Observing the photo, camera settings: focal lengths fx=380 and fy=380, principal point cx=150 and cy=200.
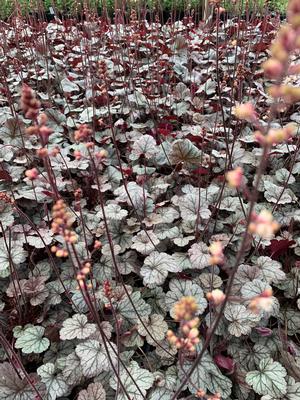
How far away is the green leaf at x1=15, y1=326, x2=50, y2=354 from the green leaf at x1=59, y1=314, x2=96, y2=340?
13cm

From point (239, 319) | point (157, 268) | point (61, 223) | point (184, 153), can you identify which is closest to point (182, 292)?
point (157, 268)

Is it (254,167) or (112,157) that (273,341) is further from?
(112,157)

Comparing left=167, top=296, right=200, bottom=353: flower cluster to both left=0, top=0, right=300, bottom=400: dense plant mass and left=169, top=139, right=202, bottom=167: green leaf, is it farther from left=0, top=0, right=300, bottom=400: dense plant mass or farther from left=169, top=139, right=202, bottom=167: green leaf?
left=169, top=139, right=202, bottom=167: green leaf

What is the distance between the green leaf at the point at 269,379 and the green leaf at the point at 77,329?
75cm

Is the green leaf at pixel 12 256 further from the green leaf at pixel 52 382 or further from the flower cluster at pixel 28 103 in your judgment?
the flower cluster at pixel 28 103

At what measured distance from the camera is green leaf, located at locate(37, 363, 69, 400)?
1.70m

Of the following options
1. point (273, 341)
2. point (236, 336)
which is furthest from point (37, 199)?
point (273, 341)

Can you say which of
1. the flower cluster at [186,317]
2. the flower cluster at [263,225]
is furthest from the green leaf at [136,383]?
the flower cluster at [263,225]

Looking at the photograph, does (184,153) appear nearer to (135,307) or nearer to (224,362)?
(135,307)

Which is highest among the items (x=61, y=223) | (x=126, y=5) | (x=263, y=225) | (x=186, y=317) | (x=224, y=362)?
(x=263, y=225)

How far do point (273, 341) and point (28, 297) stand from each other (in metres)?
1.33

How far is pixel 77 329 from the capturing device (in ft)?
5.88

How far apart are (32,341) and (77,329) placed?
0.26 metres

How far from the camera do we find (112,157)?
309 centimetres
